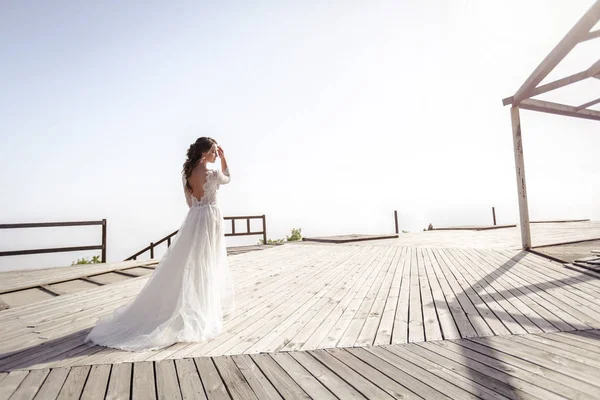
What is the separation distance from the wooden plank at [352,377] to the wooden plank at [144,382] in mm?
918

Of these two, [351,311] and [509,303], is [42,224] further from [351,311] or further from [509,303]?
[509,303]

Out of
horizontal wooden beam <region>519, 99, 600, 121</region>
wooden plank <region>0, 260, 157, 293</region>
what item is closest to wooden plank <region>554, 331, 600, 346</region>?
horizontal wooden beam <region>519, 99, 600, 121</region>

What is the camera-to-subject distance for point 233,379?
7.09ft

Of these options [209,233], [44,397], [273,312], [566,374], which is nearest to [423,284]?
[273,312]

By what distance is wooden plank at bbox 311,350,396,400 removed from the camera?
1899 mm

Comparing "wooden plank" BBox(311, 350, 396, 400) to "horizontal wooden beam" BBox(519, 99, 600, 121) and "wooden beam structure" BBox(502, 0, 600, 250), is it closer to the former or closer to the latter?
"wooden beam structure" BBox(502, 0, 600, 250)

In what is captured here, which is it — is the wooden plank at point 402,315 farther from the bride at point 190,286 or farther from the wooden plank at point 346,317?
the bride at point 190,286

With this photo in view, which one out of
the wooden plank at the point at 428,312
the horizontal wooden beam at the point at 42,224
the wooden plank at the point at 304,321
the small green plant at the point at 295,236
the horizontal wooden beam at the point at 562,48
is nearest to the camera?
the wooden plank at the point at 304,321

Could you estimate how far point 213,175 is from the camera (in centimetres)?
365

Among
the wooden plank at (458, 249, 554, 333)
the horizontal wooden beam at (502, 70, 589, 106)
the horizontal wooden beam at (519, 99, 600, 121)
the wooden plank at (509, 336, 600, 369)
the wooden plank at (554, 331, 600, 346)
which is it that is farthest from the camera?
the horizontal wooden beam at (519, 99, 600, 121)

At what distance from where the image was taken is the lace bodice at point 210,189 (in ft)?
12.0

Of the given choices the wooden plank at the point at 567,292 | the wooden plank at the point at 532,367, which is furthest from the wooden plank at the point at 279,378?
the wooden plank at the point at 567,292

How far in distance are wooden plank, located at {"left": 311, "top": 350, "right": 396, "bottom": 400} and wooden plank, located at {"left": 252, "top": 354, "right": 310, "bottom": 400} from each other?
32 cm

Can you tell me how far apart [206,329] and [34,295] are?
4389mm
